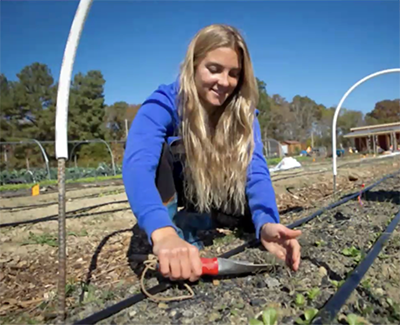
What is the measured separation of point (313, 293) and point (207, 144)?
893 millimetres

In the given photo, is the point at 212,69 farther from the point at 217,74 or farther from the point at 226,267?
the point at 226,267

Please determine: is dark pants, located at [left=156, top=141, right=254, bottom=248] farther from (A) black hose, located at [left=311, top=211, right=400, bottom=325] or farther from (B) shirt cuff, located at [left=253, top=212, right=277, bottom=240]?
(A) black hose, located at [left=311, top=211, right=400, bottom=325]

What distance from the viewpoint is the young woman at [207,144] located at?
150cm

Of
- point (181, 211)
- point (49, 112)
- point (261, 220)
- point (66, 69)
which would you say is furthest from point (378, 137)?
point (66, 69)

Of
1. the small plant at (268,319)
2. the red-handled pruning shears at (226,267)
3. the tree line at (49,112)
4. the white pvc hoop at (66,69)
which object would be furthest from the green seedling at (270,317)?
the tree line at (49,112)

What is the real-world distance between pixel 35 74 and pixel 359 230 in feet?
109

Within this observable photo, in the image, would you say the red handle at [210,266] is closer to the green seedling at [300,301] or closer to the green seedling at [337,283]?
the green seedling at [300,301]

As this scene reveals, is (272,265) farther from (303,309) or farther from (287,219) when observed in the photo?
(287,219)

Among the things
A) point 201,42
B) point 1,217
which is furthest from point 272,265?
point 1,217

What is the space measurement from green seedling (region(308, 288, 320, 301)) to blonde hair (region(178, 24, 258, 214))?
79 cm

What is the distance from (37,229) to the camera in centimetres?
388

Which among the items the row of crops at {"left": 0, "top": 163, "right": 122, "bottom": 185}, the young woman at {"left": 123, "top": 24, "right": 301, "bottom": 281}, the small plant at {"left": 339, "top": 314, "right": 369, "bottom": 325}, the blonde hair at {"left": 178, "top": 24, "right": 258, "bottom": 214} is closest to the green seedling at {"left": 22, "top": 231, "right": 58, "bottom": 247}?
the young woman at {"left": 123, "top": 24, "right": 301, "bottom": 281}

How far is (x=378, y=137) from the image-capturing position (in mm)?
34562

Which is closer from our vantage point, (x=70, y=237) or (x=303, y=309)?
(x=303, y=309)
